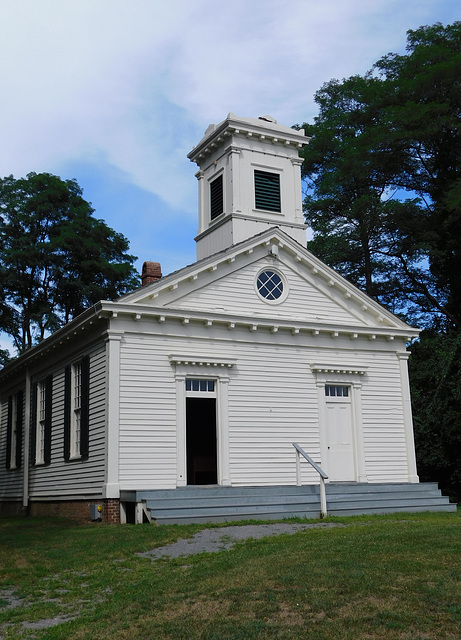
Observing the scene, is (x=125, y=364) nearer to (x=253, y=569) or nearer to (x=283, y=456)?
(x=283, y=456)

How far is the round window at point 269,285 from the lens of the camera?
1934cm

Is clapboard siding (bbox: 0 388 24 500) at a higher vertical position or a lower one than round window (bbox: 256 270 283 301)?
lower

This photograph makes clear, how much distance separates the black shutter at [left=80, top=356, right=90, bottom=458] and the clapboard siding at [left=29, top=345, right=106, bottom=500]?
105mm

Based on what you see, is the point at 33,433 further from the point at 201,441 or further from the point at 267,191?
the point at 267,191

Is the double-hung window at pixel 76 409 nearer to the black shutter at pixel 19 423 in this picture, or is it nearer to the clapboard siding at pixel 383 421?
the black shutter at pixel 19 423

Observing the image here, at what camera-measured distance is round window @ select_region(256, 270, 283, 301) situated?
1934cm

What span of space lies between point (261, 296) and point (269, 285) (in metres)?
0.43

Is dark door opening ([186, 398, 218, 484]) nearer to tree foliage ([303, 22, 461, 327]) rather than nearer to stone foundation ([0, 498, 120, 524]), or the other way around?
stone foundation ([0, 498, 120, 524])

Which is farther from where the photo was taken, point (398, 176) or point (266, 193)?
point (398, 176)

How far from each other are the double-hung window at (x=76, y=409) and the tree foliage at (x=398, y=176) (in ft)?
58.6

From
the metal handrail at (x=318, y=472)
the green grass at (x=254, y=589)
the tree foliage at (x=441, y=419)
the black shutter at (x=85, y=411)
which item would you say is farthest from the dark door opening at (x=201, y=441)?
the green grass at (x=254, y=589)

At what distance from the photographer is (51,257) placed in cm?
3841

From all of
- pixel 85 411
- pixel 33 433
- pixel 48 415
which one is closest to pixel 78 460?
pixel 85 411

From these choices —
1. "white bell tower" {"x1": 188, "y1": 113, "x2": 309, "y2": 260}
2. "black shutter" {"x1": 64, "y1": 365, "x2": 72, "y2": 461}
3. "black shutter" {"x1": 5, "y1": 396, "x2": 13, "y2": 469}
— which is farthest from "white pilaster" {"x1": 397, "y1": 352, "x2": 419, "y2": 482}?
"black shutter" {"x1": 5, "y1": 396, "x2": 13, "y2": 469}
